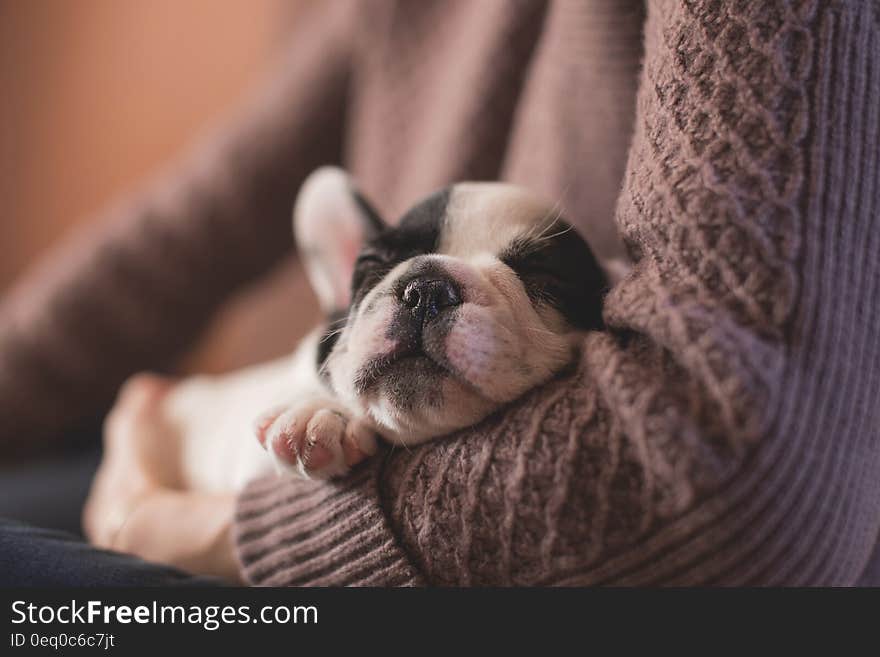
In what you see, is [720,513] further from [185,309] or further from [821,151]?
[185,309]

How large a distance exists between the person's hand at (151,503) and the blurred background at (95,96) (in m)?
1.06

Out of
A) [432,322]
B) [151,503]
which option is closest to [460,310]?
[432,322]

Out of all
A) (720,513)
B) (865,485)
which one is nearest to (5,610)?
(720,513)

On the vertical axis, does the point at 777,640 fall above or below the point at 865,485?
below

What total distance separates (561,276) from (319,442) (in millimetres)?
278

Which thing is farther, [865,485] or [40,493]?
[40,493]

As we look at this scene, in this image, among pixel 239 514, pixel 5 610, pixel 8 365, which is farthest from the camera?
pixel 8 365

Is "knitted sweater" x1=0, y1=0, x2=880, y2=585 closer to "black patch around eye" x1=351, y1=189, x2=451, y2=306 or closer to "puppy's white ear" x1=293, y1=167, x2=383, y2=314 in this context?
"black patch around eye" x1=351, y1=189, x2=451, y2=306

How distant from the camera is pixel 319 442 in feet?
2.04

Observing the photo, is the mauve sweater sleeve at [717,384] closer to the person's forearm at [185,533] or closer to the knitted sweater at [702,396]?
the knitted sweater at [702,396]

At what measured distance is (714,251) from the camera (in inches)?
19.4

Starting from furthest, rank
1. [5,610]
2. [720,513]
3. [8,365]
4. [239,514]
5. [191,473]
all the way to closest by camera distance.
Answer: [8,365]
[191,473]
[239,514]
[5,610]
[720,513]

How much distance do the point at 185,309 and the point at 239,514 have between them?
0.78 meters

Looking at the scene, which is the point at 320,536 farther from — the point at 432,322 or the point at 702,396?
the point at 702,396
